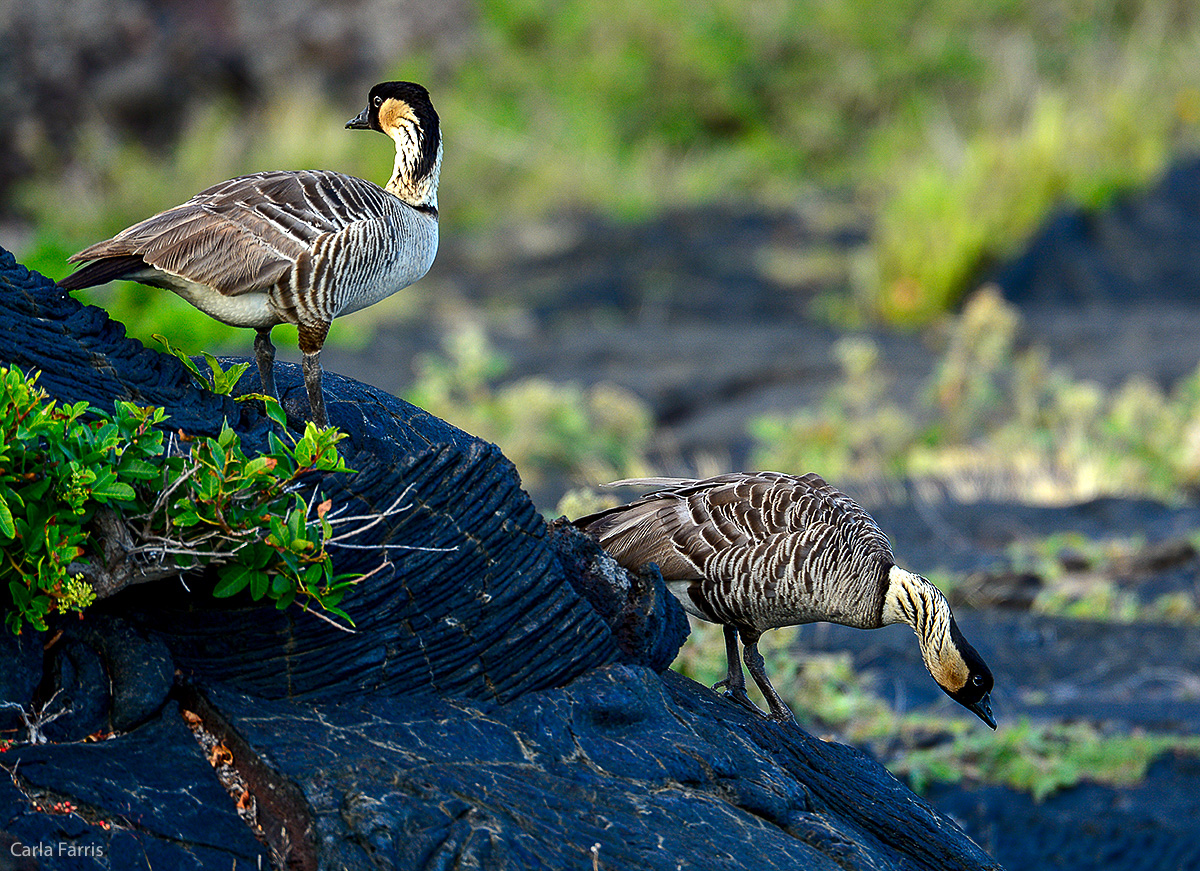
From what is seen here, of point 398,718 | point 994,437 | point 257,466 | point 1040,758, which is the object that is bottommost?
point 398,718

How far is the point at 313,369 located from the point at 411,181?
72 centimetres

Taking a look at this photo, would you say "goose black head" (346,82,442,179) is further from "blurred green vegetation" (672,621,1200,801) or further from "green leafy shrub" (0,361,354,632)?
"blurred green vegetation" (672,621,1200,801)

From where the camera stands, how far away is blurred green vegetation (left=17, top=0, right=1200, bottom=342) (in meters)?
17.0

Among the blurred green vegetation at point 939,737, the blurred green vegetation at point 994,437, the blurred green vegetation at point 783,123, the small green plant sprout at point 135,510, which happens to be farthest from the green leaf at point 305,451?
the blurred green vegetation at point 783,123

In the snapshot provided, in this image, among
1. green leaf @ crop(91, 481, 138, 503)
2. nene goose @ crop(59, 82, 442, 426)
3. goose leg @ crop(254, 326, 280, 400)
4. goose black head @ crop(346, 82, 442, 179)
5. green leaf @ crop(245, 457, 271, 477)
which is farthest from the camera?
goose black head @ crop(346, 82, 442, 179)

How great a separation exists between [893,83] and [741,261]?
690 cm

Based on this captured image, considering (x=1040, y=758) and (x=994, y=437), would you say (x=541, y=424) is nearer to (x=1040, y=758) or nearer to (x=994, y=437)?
(x=994, y=437)

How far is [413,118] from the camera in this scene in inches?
148

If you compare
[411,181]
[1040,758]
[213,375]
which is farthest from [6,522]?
[1040,758]

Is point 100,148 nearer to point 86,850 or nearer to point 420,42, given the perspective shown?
point 420,42

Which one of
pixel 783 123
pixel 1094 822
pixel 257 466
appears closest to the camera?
pixel 257 466

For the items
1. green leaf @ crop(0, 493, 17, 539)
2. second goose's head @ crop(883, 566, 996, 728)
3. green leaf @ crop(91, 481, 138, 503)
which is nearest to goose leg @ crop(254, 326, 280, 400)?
green leaf @ crop(91, 481, 138, 503)

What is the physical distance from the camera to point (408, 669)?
3.35m

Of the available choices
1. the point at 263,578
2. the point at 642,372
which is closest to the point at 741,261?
the point at 642,372
